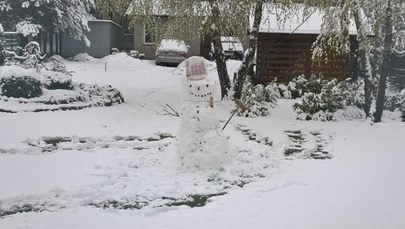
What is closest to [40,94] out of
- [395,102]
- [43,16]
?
[395,102]

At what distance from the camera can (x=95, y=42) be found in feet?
80.0

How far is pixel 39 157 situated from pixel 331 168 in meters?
4.43

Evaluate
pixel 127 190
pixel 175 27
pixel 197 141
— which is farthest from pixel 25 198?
pixel 175 27

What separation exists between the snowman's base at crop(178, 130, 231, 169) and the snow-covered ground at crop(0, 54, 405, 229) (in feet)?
0.41

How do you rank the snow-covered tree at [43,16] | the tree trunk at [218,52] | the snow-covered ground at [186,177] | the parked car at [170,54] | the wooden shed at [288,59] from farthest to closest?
the parked car at [170,54], the snow-covered tree at [43,16], the wooden shed at [288,59], the tree trunk at [218,52], the snow-covered ground at [186,177]

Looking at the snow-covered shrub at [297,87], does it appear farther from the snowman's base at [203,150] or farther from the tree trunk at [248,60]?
the snowman's base at [203,150]

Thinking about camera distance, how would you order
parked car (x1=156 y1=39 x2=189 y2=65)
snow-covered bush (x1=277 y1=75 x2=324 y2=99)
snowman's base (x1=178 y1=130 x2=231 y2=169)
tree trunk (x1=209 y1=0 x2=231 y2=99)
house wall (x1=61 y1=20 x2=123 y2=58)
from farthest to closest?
1. house wall (x1=61 y1=20 x2=123 y2=58)
2. parked car (x1=156 y1=39 x2=189 y2=65)
3. snow-covered bush (x1=277 y1=75 x2=324 y2=99)
4. tree trunk (x1=209 y1=0 x2=231 y2=99)
5. snowman's base (x1=178 y1=130 x2=231 y2=169)

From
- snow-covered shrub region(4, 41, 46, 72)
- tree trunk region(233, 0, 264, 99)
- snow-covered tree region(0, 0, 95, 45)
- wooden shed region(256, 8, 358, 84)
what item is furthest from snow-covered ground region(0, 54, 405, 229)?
snow-covered tree region(0, 0, 95, 45)

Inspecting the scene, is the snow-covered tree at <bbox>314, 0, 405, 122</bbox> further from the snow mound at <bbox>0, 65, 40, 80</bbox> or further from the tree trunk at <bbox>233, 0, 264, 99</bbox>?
the snow mound at <bbox>0, 65, 40, 80</bbox>

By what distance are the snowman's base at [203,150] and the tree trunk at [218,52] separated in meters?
5.45

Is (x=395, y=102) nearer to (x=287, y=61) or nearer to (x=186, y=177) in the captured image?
(x=287, y=61)

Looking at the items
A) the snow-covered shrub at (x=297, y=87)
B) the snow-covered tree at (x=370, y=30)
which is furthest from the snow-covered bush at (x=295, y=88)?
the snow-covered tree at (x=370, y=30)

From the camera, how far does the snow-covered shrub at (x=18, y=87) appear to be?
36.1 feet

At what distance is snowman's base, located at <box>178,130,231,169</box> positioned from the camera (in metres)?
6.12
